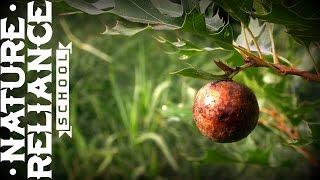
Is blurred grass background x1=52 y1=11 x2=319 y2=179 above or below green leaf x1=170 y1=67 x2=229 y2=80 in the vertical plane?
below

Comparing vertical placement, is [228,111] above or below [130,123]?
above

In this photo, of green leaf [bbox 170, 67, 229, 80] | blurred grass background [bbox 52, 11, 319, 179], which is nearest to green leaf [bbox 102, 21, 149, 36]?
green leaf [bbox 170, 67, 229, 80]

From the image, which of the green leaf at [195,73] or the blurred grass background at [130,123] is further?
the blurred grass background at [130,123]

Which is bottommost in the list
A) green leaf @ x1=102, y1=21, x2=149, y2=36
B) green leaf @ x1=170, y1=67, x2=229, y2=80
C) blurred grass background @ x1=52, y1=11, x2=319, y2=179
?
blurred grass background @ x1=52, y1=11, x2=319, y2=179

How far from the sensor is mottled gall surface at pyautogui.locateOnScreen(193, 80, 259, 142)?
2.64 feet

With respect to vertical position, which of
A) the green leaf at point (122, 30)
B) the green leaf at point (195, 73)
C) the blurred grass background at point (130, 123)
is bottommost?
the blurred grass background at point (130, 123)

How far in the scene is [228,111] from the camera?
0.81 m

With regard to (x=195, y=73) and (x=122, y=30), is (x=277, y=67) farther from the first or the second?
(x=122, y=30)

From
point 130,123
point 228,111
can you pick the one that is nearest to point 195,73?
point 228,111

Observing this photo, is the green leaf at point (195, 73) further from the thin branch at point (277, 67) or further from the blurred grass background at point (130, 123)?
the blurred grass background at point (130, 123)

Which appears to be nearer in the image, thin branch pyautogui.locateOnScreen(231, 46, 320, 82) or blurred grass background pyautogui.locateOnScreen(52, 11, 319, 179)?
thin branch pyautogui.locateOnScreen(231, 46, 320, 82)

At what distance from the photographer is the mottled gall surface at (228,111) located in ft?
2.64

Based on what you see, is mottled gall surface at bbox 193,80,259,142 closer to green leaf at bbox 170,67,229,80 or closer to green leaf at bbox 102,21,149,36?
green leaf at bbox 170,67,229,80

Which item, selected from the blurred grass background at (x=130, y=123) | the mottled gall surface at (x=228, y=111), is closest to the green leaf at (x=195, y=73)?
the mottled gall surface at (x=228, y=111)
